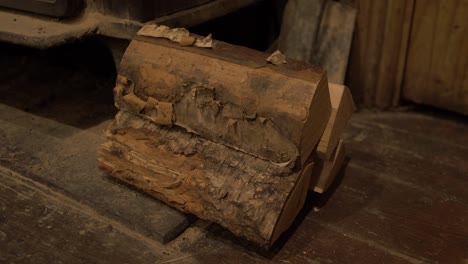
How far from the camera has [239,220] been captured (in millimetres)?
1439

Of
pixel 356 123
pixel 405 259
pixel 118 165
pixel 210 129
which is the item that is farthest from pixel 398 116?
pixel 118 165

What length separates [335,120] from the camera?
158 centimetres

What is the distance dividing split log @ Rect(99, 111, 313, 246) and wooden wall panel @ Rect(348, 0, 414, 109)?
3.45 ft

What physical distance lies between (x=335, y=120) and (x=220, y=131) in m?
0.38

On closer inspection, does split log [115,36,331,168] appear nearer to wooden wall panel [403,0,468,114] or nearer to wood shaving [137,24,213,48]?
wood shaving [137,24,213,48]

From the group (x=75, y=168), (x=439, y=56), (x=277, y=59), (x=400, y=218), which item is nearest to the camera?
(x=277, y=59)

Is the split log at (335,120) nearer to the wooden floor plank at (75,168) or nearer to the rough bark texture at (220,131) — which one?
the rough bark texture at (220,131)

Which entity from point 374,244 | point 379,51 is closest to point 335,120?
point 374,244

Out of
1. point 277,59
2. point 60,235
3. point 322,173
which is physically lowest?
point 60,235

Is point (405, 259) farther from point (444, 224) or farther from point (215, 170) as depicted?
point (215, 170)

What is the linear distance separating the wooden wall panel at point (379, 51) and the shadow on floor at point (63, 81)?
120 centimetres

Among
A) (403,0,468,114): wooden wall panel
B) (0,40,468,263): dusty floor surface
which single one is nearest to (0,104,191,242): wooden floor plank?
(0,40,468,263): dusty floor surface

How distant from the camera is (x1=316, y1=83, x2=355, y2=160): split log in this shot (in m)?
1.55

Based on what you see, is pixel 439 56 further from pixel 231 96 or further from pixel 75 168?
pixel 75 168
